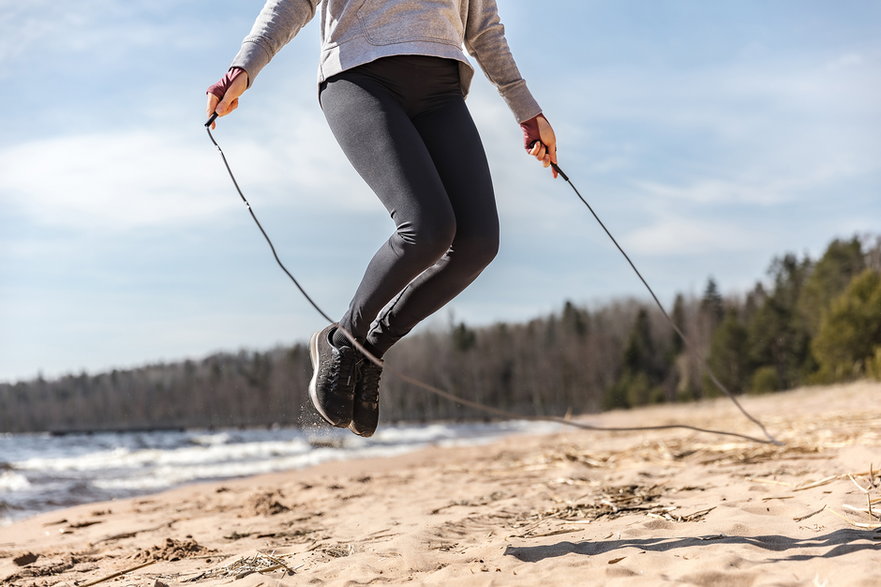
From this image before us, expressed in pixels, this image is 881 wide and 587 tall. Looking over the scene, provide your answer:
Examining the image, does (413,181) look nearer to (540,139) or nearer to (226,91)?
(226,91)

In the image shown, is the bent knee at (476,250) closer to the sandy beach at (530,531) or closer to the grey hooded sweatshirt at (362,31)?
the grey hooded sweatshirt at (362,31)

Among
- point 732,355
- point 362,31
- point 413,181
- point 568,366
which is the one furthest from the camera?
point 568,366

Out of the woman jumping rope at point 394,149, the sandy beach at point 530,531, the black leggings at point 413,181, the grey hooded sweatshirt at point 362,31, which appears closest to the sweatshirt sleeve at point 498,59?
the grey hooded sweatshirt at point 362,31

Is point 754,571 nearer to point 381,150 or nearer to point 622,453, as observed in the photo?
point 381,150

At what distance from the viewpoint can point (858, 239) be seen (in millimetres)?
38125

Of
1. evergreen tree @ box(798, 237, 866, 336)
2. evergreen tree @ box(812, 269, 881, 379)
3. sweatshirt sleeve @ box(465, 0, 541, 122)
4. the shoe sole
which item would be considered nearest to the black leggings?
the shoe sole

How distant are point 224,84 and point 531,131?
1.20m

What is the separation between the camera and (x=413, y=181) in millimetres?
2096

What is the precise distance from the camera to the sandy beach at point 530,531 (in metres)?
2.08

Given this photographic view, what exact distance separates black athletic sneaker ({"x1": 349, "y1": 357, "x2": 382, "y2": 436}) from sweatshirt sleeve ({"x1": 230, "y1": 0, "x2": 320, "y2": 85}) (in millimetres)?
1067

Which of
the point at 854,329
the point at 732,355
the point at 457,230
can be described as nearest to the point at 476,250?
the point at 457,230

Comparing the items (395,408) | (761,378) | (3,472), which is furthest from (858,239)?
(3,472)

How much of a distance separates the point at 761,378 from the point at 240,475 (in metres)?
30.3

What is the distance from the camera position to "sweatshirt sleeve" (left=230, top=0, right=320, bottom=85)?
2.31m
